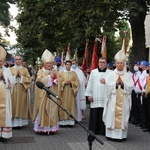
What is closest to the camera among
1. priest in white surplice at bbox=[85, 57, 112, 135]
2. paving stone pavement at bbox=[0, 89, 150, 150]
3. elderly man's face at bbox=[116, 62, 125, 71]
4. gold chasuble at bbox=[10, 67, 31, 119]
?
paving stone pavement at bbox=[0, 89, 150, 150]

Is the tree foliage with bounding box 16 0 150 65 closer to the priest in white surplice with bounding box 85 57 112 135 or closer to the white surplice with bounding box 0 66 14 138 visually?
the priest in white surplice with bounding box 85 57 112 135

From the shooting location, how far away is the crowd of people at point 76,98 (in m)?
9.13

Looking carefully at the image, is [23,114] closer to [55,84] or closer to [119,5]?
[55,84]

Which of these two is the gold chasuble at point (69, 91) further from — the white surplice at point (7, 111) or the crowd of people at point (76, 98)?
the white surplice at point (7, 111)

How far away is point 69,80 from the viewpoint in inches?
452

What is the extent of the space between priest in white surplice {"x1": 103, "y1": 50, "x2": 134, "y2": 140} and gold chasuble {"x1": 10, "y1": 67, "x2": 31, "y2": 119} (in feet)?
9.16

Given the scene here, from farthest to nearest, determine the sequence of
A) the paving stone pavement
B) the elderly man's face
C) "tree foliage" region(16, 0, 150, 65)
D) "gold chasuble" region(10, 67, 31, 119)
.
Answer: "tree foliage" region(16, 0, 150, 65), "gold chasuble" region(10, 67, 31, 119), the elderly man's face, the paving stone pavement

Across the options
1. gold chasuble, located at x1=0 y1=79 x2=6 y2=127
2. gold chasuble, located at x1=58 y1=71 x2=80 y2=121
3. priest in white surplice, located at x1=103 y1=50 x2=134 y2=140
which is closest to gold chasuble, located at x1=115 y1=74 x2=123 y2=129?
priest in white surplice, located at x1=103 y1=50 x2=134 y2=140

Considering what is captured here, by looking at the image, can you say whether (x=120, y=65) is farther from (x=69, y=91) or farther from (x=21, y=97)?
(x=21, y=97)

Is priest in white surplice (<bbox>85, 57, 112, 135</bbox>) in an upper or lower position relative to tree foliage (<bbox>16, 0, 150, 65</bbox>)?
lower

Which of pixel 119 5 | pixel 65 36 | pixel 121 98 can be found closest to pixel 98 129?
pixel 121 98

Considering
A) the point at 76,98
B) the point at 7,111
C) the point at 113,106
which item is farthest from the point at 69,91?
the point at 7,111

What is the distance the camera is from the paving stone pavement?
8469mm

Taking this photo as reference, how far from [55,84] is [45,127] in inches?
46.2
